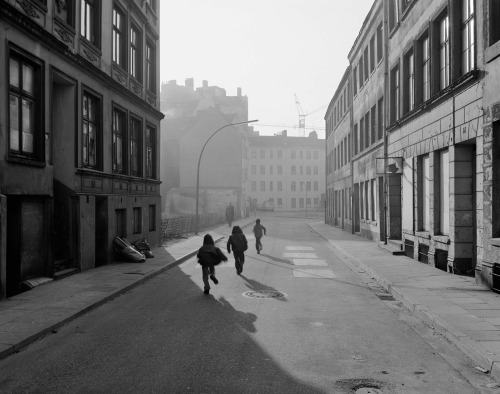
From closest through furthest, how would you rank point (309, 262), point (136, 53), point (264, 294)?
point (264, 294) → point (309, 262) → point (136, 53)

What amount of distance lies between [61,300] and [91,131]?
740 cm

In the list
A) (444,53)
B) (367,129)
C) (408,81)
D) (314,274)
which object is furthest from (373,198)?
(314,274)

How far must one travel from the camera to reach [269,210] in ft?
308

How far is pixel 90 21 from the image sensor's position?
16.1 meters

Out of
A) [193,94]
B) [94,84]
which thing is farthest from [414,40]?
[193,94]

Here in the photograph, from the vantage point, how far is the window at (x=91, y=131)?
15633 millimetres

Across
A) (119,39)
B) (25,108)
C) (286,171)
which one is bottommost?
(25,108)

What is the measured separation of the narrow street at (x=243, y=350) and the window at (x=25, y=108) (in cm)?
426

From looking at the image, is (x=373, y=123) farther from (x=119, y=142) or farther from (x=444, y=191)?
(x=119, y=142)

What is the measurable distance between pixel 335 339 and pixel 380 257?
36.8 ft

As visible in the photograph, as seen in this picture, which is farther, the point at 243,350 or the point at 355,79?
the point at 355,79

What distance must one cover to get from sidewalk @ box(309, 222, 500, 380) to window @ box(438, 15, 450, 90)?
5.60m

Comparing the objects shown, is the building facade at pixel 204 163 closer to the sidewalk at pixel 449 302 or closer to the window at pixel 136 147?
the window at pixel 136 147

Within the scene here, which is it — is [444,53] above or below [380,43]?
below
